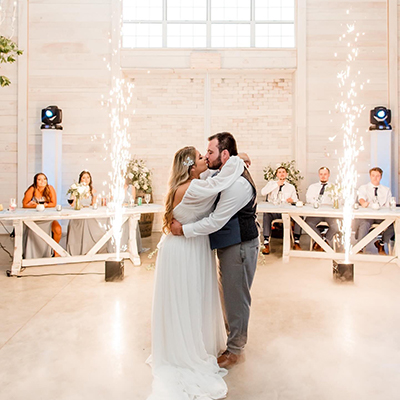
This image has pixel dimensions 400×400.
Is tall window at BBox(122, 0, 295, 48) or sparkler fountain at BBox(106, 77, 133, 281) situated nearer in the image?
sparkler fountain at BBox(106, 77, 133, 281)

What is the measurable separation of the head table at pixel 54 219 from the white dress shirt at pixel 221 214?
8.04 ft

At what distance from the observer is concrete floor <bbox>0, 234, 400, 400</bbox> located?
2.27 metres

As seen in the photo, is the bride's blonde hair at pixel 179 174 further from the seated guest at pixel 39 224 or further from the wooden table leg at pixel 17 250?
the seated guest at pixel 39 224

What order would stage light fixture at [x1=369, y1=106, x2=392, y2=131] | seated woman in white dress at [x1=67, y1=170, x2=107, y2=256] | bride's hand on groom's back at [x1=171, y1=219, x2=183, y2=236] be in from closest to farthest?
bride's hand on groom's back at [x1=171, y1=219, x2=183, y2=236] → seated woman in white dress at [x1=67, y1=170, x2=107, y2=256] → stage light fixture at [x1=369, y1=106, x2=392, y2=131]

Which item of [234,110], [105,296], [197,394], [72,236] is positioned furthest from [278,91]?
[197,394]

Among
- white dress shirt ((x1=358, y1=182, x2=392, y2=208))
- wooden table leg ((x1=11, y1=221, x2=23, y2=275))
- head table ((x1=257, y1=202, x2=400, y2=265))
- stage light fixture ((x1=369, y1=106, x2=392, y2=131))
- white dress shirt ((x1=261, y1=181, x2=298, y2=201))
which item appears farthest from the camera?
stage light fixture ((x1=369, y1=106, x2=392, y2=131))

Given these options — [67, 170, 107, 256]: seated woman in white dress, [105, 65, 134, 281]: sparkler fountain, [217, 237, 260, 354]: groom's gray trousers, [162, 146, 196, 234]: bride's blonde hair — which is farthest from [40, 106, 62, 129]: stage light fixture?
[217, 237, 260, 354]: groom's gray trousers

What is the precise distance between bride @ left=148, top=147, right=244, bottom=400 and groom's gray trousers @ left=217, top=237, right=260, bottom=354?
0.33 feet

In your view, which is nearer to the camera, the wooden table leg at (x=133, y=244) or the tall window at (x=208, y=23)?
the wooden table leg at (x=133, y=244)

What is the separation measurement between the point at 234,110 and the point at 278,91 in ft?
3.25

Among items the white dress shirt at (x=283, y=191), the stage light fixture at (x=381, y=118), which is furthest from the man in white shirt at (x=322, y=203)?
the stage light fixture at (x=381, y=118)

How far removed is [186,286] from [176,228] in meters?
0.36

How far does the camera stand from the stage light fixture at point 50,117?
730 centimetres

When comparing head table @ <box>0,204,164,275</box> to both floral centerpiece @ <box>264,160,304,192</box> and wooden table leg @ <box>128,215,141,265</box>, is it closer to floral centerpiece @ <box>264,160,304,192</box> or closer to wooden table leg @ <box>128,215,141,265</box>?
wooden table leg @ <box>128,215,141,265</box>
